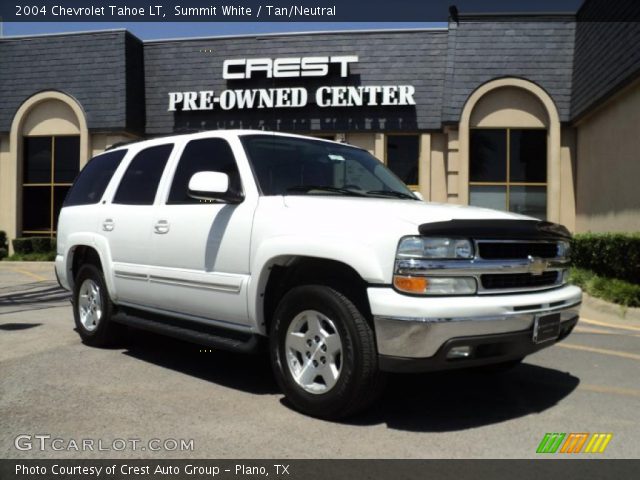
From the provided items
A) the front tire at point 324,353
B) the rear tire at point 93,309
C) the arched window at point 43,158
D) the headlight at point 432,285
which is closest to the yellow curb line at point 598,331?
the headlight at point 432,285

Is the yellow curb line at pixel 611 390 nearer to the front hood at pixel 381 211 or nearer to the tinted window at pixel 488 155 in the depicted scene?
the front hood at pixel 381 211

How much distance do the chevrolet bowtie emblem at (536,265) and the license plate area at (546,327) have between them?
0.29 meters

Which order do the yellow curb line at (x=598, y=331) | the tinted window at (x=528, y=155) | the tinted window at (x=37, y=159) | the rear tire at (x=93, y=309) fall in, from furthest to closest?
the tinted window at (x=37, y=159) < the tinted window at (x=528, y=155) < the yellow curb line at (x=598, y=331) < the rear tire at (x=93, y=309)

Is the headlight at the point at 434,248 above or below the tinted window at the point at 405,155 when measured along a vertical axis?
below

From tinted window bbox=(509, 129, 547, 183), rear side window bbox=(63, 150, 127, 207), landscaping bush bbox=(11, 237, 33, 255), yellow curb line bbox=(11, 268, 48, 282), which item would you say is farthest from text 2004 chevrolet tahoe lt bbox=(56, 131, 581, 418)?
landscaping bush bbox=(11, 237, 33, 255)

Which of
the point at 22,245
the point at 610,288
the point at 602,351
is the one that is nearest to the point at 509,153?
the point at 610,288

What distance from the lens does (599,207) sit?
15.2 meters

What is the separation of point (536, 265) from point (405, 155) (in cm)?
1462

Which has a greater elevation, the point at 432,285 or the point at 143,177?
the point at 143,177

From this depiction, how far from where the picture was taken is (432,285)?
3.45 meters

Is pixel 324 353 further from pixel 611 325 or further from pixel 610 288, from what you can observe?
pixel 610 288

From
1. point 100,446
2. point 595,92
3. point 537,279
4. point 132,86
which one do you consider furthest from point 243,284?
point 132,86

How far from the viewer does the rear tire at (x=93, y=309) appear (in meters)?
5.92
